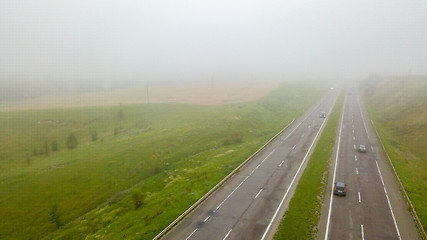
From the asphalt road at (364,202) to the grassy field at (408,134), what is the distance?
1694 millimetres

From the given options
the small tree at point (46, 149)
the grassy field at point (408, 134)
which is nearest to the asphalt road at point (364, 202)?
the grassy field at point (408, 134)

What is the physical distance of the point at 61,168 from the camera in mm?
49781

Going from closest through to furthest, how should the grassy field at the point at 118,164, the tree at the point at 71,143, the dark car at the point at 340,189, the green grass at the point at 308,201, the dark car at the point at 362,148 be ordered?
the green grass at the point at 308,201 → the dark car at the point at 340,189 → the grassy field at the point at 118,164 → the dark car at the point at 362,148 → the tree at the point at 71,143

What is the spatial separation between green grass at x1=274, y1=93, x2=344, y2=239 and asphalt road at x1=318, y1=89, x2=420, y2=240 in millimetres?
844

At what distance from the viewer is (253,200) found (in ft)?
95.8

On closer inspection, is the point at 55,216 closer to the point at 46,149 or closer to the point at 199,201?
the point at 199,201

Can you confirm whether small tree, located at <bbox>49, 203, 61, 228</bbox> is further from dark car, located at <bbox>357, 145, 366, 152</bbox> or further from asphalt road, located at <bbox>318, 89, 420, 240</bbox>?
dark car, located at <bbox>357, 145, 366, 152</bbox>

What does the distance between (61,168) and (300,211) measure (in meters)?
46.9

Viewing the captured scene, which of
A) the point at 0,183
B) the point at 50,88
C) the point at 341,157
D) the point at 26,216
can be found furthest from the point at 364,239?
the point at 50,88

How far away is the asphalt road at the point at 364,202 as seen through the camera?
75.9ft

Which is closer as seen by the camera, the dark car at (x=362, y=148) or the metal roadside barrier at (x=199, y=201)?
the metal roadside barrier at (x=199, y=201)

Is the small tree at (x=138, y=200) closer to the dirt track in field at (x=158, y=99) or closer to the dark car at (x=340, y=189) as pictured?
the dark car at (x=340, y=189)

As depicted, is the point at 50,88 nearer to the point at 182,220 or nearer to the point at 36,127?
the point at 36,127

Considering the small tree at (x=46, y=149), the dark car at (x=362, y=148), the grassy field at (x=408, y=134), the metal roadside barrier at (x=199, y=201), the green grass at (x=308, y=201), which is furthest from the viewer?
the small tree at (x=46, y=149)
